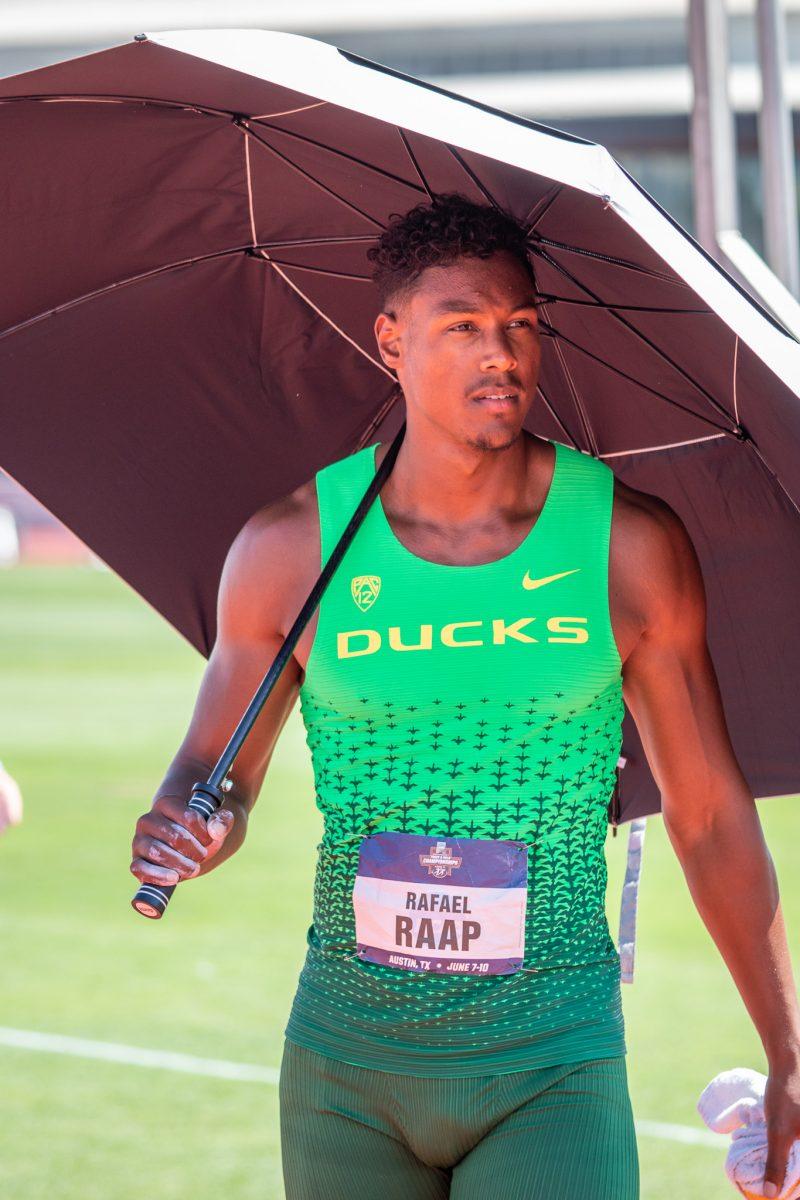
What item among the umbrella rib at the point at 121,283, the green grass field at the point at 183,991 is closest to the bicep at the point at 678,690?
the umbrella rib at the point at 121,283

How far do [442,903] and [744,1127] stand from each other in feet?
2.10

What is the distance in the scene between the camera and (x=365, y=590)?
275cm

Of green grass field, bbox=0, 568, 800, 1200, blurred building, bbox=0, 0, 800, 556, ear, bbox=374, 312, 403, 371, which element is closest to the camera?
ear, bbox=374, 312, 403, 371

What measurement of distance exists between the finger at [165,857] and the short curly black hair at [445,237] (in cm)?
102

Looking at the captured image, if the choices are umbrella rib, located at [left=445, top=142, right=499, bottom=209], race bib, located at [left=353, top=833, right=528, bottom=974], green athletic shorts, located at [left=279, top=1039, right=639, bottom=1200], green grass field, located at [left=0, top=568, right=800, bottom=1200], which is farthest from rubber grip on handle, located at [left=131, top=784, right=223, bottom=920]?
green grass field, located at [left=0, top=568, right=800, bottom=1200]

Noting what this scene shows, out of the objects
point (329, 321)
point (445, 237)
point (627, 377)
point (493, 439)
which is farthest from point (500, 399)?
point (329, 321)

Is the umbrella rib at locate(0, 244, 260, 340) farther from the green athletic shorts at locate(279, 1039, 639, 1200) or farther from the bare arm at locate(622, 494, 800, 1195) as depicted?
the green athletic shorts at locate(279, 1039, 639, 1200)

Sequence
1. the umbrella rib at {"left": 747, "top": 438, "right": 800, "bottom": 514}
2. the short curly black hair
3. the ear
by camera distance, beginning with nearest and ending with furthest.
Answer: the short curly black hair
the ear
the umbrella rib at {"left": 747, "top": 438, "right": 800, "bottom": 514}

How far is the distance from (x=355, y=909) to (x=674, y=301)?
115cm

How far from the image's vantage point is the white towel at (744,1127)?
8.80ft

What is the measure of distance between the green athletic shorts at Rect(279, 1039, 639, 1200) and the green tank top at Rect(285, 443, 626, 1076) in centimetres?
3

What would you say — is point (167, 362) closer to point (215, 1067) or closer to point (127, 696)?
point (215, 1067)

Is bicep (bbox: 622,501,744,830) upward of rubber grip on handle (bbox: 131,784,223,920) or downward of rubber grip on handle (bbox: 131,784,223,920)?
upward

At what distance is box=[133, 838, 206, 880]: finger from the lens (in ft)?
8.41
